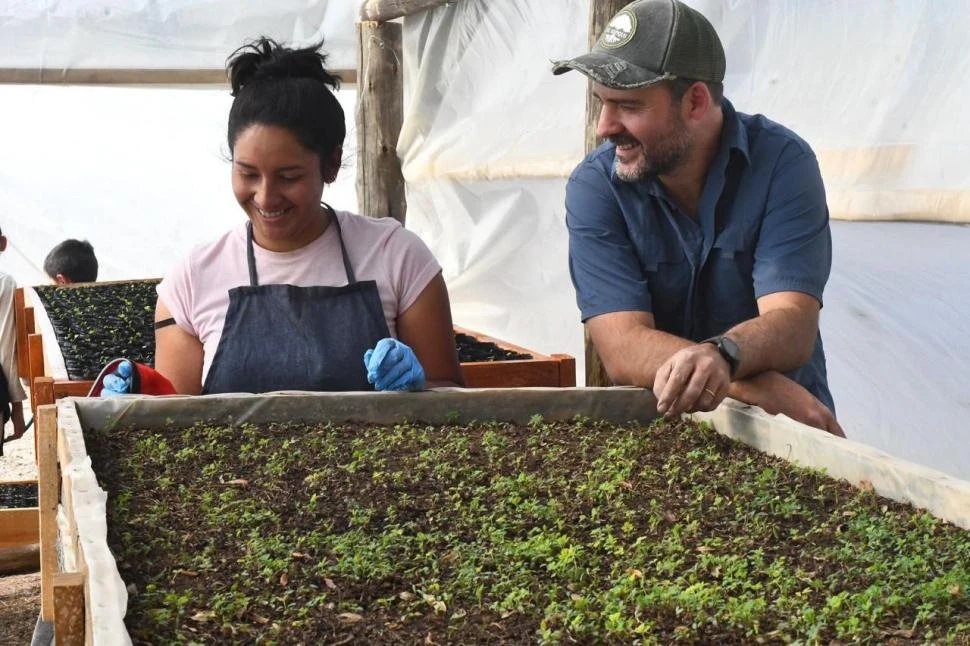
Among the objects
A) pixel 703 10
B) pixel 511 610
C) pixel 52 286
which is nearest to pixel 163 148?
pixel 52 286

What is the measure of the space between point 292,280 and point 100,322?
3478mm

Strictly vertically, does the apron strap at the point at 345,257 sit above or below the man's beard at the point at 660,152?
below

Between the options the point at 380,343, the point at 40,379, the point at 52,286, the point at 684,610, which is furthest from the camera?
the point at 52,286

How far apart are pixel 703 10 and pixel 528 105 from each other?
2286mm

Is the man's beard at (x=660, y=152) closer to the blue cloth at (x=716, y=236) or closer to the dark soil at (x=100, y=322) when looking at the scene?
the blue cloth at (x=716, y=236)

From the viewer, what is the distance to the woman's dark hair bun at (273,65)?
290cm

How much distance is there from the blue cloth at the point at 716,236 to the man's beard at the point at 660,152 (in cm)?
5

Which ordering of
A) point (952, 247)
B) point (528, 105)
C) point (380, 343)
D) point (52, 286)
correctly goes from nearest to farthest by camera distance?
1. point (380, 343)
2. point (952, 247)
3. point (528, 105)
4. point (52, 286)

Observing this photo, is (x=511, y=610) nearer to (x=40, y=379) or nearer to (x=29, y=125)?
(x=40, y=379)

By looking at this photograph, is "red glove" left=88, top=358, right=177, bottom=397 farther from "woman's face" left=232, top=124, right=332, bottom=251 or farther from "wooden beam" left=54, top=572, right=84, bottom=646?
"wooden beam" left=54, top=572, right=84, bottom=646

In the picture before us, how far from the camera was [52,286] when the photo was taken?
756 cm

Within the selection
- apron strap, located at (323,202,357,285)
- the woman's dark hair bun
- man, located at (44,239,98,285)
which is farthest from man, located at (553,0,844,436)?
man, located at (44,239,98,285)

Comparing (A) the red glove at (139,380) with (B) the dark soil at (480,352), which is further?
(B) the dark soil at (480,352)

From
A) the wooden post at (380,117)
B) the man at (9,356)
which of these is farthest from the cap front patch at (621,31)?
the wooden post at (380,117)
